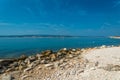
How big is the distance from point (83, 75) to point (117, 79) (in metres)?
1.75

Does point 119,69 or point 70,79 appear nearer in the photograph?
point 70,79

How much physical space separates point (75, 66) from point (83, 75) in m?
1.82

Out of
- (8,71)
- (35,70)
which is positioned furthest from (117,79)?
(8,71)

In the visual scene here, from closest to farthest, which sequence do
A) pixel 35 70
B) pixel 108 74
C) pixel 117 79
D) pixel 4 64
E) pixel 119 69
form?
pixel 117 79 < pixel 108 74 < pixel 119 69 < pixel 35 70 < pixel 4 64

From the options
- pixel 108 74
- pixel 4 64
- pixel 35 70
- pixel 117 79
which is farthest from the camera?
pixel 4 64

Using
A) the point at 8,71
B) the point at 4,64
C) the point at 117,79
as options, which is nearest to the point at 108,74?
the point at 117,79

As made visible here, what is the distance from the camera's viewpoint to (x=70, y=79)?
942 centimetres

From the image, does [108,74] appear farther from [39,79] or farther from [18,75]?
[18,75]

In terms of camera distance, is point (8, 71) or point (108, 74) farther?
point (8, 71)

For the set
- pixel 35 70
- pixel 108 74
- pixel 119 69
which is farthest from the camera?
pixel 35 70

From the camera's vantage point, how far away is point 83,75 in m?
9.73

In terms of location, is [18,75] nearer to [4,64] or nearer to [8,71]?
[8,71]

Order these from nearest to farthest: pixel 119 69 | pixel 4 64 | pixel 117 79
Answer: pixel 117 79
pixel 119 69
pixel 4 64

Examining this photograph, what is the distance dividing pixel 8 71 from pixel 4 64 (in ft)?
5.85
